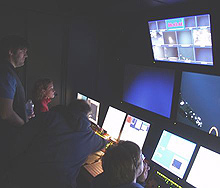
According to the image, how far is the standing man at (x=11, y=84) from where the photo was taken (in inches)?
86.7

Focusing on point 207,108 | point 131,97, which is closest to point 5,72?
point 131,97

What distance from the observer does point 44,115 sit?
184cm

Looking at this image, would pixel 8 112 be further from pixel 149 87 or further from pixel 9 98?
pixel 149 87

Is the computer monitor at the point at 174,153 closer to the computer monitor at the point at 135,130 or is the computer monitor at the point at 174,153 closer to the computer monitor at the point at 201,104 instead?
the computer monitor at the point at 135,130

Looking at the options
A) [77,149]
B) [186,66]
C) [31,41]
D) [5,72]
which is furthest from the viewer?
[31,41]

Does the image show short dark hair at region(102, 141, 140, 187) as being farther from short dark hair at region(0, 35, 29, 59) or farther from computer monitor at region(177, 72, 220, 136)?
computer monitor at region(177, 72, 220, 136)

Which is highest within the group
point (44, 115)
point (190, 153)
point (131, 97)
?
point (131, 97)

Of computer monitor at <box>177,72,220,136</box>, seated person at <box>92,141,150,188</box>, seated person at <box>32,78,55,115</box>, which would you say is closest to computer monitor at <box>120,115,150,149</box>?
seated person at <box>92,141,150,188</box>

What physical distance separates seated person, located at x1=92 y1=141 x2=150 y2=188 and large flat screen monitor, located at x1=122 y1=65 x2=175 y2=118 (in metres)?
2.05

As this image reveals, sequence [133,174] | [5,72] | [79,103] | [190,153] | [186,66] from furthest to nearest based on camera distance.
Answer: [186,66] < [5,72] < [79,103] < [190,153] < [133,174]

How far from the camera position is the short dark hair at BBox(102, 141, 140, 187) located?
133cm

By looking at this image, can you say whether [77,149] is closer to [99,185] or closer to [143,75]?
[99,185]

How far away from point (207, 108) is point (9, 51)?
113 inches

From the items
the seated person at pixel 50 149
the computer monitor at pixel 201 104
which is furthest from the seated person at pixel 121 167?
the computer monitor at pixel 201 104
